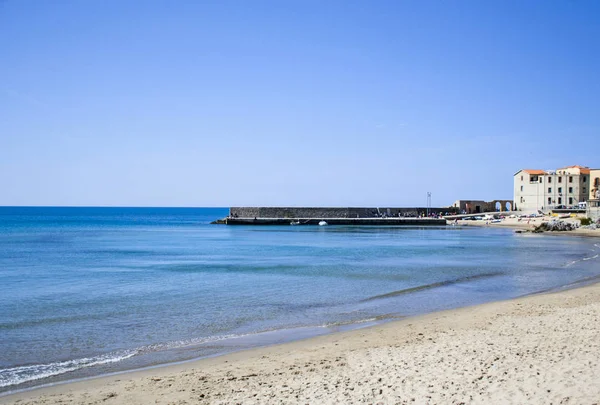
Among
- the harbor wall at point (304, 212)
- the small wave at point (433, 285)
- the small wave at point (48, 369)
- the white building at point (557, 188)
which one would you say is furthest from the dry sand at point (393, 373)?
the white building at point (557, 188)

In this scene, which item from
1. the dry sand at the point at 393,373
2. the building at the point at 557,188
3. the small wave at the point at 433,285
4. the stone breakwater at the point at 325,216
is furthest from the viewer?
the stone breakwater at the point at 325,216

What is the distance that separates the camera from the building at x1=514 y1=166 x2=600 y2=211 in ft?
271

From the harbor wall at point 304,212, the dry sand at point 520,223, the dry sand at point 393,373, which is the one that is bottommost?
the dry sand at point 393,373

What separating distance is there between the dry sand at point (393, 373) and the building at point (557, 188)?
77905mm

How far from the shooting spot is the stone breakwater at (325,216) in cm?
8375

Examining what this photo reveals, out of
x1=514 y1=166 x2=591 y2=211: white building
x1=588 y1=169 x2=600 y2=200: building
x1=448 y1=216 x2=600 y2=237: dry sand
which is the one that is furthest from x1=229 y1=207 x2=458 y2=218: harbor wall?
x1=588 y1=169 x2=600 y2=200: building

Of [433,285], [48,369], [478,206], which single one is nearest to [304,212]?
[478,206]

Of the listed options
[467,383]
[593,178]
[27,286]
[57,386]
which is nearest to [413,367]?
[467,383]

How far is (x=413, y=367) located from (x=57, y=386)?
579 centimetres

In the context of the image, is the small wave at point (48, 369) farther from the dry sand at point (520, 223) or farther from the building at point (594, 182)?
the building at point (594, 182)

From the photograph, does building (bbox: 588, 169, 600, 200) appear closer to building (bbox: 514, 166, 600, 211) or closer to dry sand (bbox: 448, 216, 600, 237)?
building (bbox: 514, 166, 600, 211)

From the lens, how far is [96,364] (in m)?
10.2

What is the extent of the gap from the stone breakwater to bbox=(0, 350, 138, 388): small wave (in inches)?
2915

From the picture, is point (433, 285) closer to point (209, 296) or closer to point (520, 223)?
point (209, 296)
